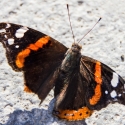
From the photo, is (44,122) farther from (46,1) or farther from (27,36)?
(46,1)

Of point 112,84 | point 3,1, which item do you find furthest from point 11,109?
point 3,1

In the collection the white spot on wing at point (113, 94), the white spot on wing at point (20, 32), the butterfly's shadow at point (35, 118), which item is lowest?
the butterfly's shadow at point (35, 118)

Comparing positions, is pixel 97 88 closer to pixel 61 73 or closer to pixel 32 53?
pixel 61 73

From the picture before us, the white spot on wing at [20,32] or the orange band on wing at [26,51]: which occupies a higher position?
the white spot on wing at [20,32]

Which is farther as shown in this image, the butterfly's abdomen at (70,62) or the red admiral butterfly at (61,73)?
the butterfly's abdomen at (70,62)

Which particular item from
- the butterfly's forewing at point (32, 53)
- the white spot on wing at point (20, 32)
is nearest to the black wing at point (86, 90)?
the butterfly's forewing at point (32, 53)

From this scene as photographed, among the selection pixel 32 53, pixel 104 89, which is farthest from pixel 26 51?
pixel 104 89

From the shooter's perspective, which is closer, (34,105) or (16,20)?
(34,105)

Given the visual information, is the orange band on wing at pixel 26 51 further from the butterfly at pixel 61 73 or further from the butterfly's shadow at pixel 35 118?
the butterfly's shadow at pixel 35 118

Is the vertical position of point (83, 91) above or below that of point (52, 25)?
below
